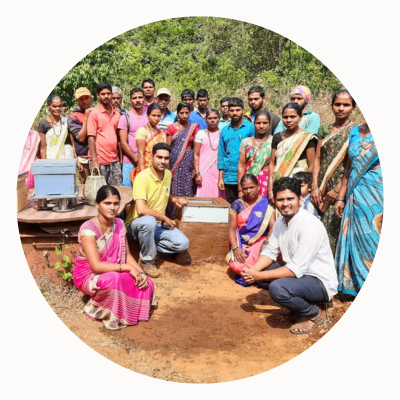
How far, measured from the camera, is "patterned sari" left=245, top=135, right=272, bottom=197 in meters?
4.48

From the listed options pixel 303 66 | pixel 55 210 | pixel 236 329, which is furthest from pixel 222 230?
pixel 303 66

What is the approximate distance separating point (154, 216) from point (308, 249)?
159 cm

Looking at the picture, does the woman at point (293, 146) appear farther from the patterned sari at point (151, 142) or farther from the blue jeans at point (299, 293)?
the patterned sari at point (151, 142)

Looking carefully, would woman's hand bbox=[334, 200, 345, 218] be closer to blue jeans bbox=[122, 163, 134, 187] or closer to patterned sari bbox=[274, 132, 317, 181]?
patterned sari bbox=[274, 132, 317, 181]

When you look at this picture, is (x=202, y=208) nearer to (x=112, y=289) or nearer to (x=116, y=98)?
(x=112, y=289)

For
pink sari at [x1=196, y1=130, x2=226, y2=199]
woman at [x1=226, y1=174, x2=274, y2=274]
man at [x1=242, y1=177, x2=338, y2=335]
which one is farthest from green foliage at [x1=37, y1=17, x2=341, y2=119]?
man at [x1=242, y1=177, x2=338, y2=335]

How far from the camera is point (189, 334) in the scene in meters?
3.45

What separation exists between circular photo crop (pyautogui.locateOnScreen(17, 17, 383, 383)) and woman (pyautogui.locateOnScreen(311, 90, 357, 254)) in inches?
0.5

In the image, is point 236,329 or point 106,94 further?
point 106,94

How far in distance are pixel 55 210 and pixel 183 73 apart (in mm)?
3006

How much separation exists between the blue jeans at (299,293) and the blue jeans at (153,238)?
134cm

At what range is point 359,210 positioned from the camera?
3809mm

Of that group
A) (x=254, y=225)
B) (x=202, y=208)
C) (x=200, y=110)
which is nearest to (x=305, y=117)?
(x=254, y=225)

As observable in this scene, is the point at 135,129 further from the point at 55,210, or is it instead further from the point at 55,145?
the point at 55,210
